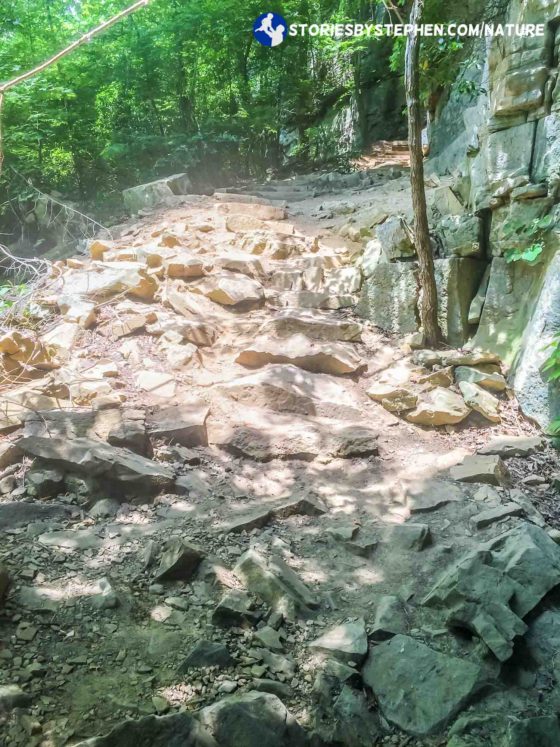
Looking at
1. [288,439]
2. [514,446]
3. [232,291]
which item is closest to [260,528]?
[288,439]

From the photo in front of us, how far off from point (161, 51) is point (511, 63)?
9.10 meters

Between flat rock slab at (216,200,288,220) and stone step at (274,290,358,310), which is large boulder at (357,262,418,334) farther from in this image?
flat rock slab at (216,200,288,220)

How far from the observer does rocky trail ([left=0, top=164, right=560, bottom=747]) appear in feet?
7.64

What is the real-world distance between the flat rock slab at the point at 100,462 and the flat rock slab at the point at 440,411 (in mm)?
2804

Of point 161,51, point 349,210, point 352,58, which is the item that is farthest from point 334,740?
point 352,58

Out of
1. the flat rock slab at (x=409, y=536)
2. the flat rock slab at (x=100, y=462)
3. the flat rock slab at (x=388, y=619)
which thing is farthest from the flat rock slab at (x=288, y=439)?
the flat rock slab at (x=388, y=619)

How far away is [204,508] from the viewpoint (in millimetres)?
4023

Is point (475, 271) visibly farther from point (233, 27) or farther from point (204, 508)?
point (233, 27)

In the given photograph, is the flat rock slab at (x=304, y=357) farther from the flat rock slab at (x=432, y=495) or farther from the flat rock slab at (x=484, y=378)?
the flat rock slab at (x=432, y=495)

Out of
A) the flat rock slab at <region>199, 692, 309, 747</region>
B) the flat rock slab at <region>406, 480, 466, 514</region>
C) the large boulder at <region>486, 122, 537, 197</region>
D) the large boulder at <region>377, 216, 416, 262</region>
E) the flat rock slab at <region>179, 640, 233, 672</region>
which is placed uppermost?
the large boulder at <region>486, 122, 537, 197</region>

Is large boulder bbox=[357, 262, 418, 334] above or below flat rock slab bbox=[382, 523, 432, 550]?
above

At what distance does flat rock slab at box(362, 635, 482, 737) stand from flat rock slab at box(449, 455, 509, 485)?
7.15ft

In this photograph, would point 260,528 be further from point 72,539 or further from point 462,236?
point 462,236

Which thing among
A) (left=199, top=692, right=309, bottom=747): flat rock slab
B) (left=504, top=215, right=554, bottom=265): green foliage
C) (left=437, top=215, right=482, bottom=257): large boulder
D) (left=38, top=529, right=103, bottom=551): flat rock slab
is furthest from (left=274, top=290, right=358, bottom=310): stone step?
(left=199, top=692, right=309, bottom=747): flat rock slab
